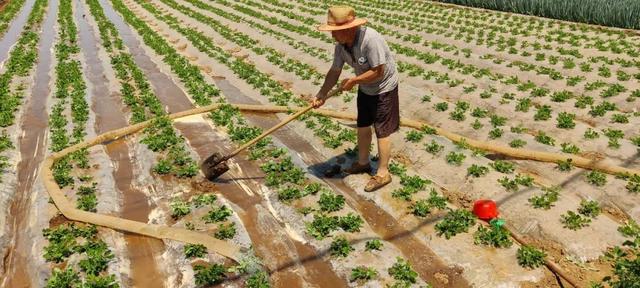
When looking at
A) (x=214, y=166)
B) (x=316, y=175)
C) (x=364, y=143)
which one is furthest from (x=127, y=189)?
(x=364, y=143)

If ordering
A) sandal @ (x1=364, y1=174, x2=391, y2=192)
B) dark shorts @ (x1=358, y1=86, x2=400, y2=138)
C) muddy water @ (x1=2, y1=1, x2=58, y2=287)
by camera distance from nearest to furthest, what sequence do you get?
muddy water @ (x1=2, y1=1, x2=58, y2=287)
dark shorts @ (x1=358, y1=86, x2=400, y2=138)
sandal @ (x1=364, y1=174, x2=391, y2=192)

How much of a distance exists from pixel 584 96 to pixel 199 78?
30.6 feet

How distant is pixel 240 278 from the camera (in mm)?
5098

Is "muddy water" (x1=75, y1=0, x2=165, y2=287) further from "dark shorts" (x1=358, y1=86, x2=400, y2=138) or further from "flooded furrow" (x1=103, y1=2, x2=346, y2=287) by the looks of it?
"dark shorts" (x1=358, y1=86, x2=400, y2=138)

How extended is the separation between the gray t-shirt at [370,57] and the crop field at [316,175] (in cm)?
150

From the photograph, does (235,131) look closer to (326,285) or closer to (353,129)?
(353,129)

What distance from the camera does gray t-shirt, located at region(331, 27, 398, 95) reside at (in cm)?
576

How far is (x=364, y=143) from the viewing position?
22.7 feet

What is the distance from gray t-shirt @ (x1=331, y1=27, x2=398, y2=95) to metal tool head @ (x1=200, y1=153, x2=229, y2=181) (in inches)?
86.6

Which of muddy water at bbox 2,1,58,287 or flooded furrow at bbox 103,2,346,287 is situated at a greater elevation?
muddy water at bbox 2,1,58,287

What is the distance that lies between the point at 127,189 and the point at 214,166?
137cm

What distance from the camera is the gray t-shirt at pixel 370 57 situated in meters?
5.76

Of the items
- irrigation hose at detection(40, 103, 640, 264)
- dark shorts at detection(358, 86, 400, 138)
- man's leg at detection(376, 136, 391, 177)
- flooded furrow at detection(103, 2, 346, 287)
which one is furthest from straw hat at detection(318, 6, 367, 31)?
irrigation hose at detection(40, 103, 640, 264)

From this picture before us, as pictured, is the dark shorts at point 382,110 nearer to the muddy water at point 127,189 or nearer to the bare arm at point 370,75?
the bare arm at point 370,75
